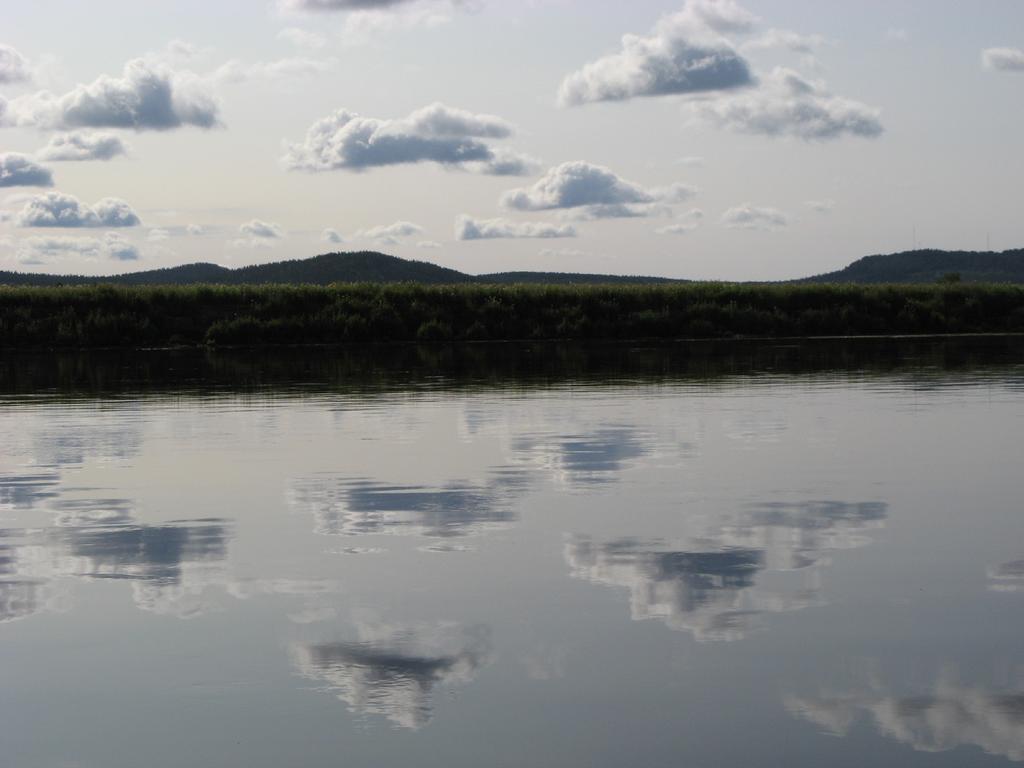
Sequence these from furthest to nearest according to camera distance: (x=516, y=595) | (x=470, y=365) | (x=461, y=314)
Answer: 1. (x=461, y=314)
2. (x=470, y=365)
3. (x=516, y=595)

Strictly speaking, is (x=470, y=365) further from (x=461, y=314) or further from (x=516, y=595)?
(x=516, y=595)

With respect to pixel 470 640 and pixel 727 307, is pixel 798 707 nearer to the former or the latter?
pixel 470 640

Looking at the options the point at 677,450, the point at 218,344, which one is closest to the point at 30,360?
the point at 218,344

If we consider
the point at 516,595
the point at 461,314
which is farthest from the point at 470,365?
the point at 516,595

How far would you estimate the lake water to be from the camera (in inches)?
263

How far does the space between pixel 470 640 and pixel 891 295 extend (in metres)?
65.3

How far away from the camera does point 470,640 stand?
8.24 metres

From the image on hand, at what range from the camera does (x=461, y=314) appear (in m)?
63.8

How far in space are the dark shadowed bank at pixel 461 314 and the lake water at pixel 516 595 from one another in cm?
3923

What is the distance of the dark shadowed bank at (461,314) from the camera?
59.5 m

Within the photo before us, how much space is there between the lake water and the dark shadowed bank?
3923 cm

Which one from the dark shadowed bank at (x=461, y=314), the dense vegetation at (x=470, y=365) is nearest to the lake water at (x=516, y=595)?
the dense vegetation at (x=470, y=365)

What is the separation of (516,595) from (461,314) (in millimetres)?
54663

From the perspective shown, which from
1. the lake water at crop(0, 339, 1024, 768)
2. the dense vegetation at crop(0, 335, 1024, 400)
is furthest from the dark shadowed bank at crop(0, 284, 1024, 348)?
the lake water at crop(0, 339, 1024, 768)
